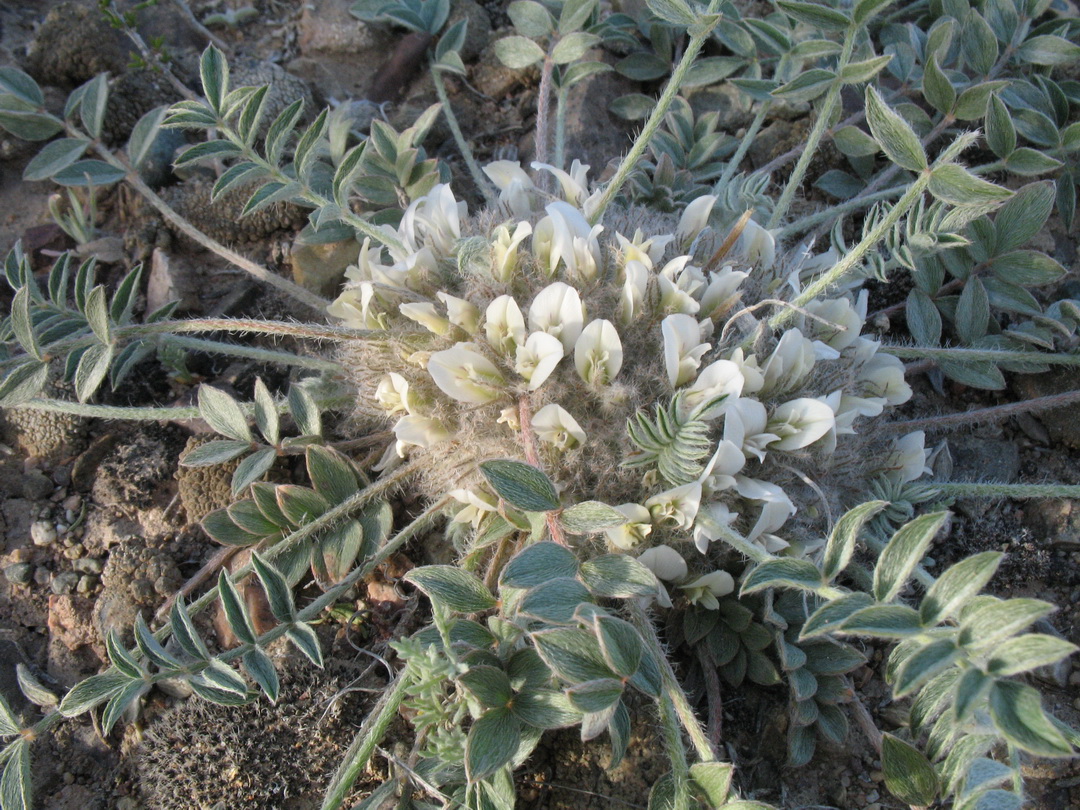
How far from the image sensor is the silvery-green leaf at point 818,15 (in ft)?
7.83

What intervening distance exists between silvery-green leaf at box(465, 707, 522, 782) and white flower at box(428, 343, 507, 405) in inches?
31.4

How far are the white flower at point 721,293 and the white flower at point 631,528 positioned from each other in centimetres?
59

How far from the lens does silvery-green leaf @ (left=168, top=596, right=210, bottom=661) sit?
197 centimetres

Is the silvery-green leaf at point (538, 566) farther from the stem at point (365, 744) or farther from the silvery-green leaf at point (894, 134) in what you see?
the silvery-green leaf at point (894, 134)

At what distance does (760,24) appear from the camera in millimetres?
2943

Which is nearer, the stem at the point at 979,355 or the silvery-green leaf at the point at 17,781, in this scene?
the silvery-green leaf at the point at 17,781

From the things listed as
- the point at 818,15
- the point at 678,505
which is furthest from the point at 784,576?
the point at 818,15

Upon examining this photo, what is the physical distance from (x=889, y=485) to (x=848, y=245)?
3.83 feet

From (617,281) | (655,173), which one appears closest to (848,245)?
(655,173)

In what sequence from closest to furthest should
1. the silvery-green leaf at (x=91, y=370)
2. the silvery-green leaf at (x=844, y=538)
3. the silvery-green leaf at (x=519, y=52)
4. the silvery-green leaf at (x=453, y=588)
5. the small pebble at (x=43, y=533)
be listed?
the silvery-green leaf at (x=844, y=538)
the silvery-green leaf at (x=453, y=588)
the silvery-green leaf at (x=91, y=370)
the small pebble at (x=43, y=533)
the silvery-green leaf at (x=519, y=52)

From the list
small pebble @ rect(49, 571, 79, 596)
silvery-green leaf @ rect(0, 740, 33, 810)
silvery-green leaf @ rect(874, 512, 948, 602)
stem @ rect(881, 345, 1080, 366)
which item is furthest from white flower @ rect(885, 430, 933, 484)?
small pebble @ rect(49, 571, 79, 596)

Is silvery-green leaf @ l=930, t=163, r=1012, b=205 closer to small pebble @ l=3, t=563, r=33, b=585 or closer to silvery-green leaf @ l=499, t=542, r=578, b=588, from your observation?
silvery-green leaf @ l=499, t=542, r=578, b=588

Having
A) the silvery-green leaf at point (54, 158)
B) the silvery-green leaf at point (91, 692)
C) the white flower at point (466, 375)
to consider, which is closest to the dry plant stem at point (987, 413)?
the white flower at point (466, 375)

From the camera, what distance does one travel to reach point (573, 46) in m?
3.04
